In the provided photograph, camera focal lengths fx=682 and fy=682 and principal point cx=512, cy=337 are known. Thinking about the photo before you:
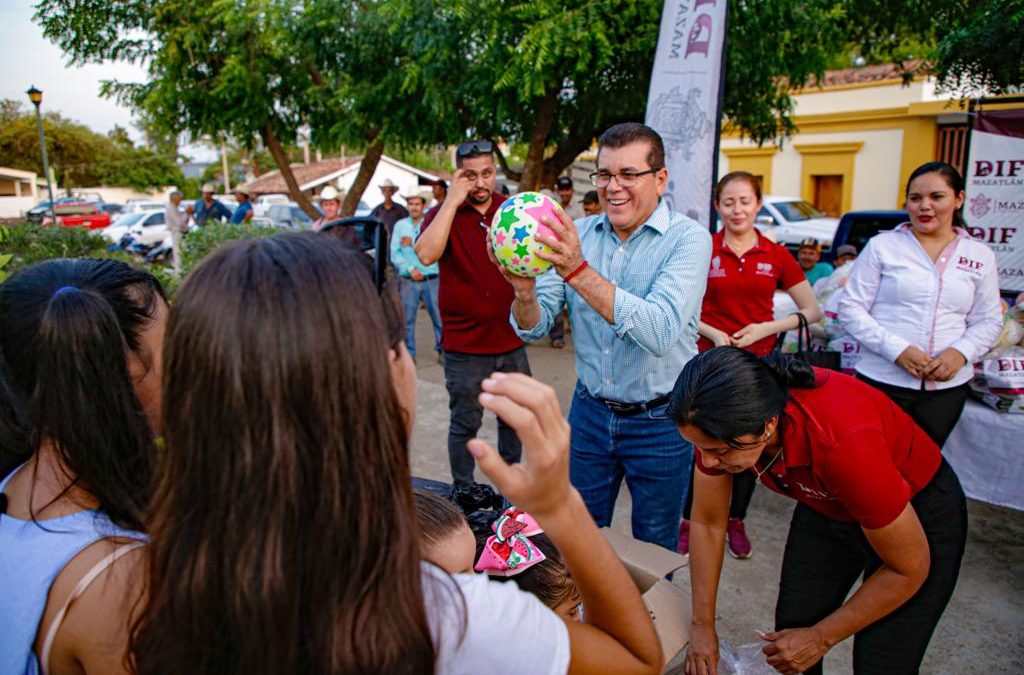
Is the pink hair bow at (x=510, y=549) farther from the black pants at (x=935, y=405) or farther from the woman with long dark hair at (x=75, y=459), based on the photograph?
the black pants at (x=935, y=405)

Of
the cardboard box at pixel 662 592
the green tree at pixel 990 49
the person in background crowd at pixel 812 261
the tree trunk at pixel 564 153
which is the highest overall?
the green tree at pixel 990 49

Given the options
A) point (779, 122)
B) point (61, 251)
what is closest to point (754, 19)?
point (779, 122)

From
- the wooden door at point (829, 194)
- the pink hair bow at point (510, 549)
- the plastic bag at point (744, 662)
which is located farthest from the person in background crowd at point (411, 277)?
the wooden door at point (829, 194)

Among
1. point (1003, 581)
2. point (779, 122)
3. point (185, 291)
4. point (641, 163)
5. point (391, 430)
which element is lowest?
point (1003, 581)

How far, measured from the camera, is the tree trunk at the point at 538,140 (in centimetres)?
766

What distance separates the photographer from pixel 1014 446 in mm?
3230

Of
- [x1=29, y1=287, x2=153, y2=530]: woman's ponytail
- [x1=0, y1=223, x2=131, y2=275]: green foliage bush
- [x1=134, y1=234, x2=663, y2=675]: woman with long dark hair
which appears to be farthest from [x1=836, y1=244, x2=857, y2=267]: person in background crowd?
[x1=0, y1=223, x2=131, y2=275]: green foliage bush

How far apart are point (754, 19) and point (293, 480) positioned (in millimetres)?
7207

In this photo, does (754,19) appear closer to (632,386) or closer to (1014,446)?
(1014,446)

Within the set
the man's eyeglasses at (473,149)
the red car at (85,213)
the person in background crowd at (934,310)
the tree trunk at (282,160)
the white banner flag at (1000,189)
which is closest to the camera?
the person in background crowd at (934,310)

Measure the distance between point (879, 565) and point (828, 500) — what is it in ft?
0.85

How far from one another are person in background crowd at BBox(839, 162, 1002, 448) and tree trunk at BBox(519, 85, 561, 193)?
16.2ft

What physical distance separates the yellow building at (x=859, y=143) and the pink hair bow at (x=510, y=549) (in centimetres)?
1747

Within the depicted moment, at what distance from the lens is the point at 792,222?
13.8 metres
